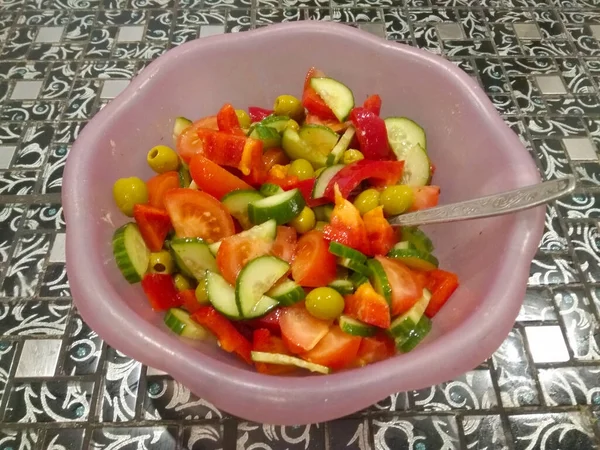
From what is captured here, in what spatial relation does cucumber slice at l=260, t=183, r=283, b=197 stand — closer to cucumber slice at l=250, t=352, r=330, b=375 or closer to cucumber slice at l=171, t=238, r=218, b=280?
cucumber slice at l=171, t=238, r=218, b=280

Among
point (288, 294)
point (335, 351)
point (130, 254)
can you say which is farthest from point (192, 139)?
point (335, 351)

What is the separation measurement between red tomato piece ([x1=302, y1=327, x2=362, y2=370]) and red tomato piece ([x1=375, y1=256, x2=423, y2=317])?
0.08m

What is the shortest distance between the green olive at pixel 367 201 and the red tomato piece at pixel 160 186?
1.13 ft

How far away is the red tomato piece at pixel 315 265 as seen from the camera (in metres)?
0.84

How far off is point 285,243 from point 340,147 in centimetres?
22

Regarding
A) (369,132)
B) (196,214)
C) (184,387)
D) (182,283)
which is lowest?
(184,387)

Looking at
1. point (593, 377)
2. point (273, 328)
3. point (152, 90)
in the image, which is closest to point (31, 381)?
point (273, 328)

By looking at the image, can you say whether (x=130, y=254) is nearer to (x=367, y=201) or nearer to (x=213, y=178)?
(x=213, y=178)

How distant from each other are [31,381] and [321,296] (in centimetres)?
56

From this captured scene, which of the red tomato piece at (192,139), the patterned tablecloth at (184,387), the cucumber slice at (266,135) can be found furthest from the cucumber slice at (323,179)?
the patterned tablecloth at (184,387)

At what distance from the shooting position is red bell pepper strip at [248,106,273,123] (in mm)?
1122

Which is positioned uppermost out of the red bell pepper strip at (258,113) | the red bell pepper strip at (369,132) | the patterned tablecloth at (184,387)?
the red bell pepper strip at (369,132)

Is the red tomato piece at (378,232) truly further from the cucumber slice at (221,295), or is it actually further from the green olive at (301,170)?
the cucumber slice at (221,295)

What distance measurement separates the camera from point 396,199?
36.2 inches
